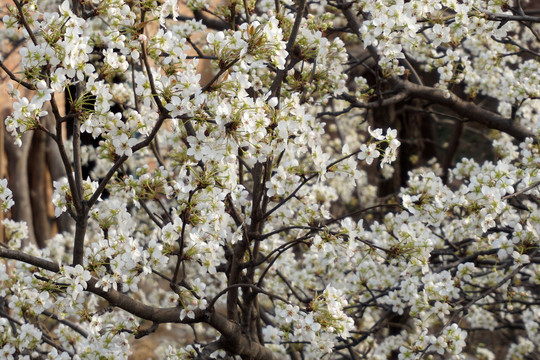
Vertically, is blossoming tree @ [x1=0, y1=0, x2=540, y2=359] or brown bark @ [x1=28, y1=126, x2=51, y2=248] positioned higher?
brown bark @ [x1=28, y1=126, x2=51, y2=248]

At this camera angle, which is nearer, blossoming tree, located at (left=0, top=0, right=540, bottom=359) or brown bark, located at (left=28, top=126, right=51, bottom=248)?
blossoming tree, located at (left=0, top=0, right=540, bottom=359)

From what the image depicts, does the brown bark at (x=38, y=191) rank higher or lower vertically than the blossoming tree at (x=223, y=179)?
higher

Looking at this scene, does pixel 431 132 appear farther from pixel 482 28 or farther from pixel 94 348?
pixel 94 348

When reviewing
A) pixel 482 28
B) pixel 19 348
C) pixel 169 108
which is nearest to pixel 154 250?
pixel 169 108

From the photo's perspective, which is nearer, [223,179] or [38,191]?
[223,179]

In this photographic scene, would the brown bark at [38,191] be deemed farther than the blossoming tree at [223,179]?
Yes

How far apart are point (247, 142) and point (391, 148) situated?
2.32 ft

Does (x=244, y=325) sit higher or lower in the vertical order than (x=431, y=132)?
lower

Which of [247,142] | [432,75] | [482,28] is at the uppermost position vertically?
[432,75]

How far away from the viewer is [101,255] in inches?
104

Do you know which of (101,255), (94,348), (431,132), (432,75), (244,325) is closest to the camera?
(101,255)

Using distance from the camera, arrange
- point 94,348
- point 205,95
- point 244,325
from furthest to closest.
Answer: point 244,325
point 94,348
point 205,95

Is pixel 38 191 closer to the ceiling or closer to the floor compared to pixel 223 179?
closer to the ceiling

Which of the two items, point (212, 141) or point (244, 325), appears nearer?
point (212, 141)
